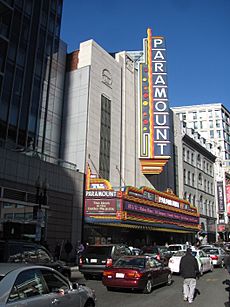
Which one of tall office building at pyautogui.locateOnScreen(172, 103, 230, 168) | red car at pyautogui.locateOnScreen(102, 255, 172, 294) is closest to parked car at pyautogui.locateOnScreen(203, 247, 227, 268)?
red car at pyautogui.locateOnScreen(102, 255, 172, 294)

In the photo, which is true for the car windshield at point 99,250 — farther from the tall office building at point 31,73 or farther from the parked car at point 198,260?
the tall office building at point 31,73

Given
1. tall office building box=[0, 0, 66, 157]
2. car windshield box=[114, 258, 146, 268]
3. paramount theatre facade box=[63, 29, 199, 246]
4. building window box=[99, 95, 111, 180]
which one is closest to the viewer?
car windshield box=[114, 258, 146, 268]

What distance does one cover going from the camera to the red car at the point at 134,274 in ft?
41.8

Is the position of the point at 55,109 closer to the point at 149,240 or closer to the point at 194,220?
the point at 149,240

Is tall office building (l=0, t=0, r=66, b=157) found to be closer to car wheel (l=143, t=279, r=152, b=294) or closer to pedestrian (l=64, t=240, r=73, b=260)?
pedestrian (l=64, t=240, r=73, b=260)

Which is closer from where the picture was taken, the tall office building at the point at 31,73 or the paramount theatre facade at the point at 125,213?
the tall office building at the point at 31,73

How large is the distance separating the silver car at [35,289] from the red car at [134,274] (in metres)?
6.00

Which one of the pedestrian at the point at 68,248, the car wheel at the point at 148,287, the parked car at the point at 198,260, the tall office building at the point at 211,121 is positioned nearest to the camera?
the car wheel at the point at 148,287

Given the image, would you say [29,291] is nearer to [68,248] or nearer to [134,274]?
[134,274]

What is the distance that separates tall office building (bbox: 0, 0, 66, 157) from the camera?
1108 inches

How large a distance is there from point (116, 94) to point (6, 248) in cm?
2773

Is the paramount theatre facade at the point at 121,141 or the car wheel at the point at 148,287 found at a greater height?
the paramount theatre facade at the point at 121,141

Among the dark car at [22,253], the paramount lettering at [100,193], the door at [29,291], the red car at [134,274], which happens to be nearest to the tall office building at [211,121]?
the paramount lettering at [100,193]

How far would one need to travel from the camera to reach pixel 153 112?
125ft
